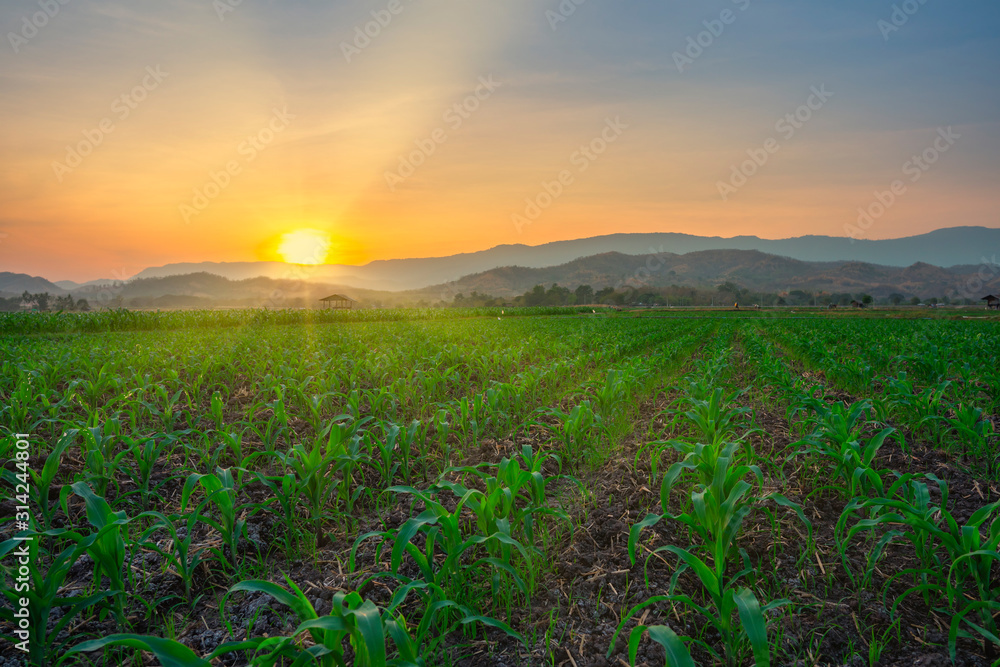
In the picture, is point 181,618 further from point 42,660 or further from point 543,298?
point 543,298

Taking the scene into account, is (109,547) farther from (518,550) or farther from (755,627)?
(755,627)

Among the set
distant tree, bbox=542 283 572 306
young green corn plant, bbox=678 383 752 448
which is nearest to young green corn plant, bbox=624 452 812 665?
young green corn plant, bbox=678 383 752 448

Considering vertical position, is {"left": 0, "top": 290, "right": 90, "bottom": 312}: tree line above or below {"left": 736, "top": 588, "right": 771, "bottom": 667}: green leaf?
above

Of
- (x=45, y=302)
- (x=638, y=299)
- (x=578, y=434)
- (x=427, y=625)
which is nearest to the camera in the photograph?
(x=427, y=625)

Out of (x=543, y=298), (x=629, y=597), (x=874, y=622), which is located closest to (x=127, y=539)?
(x=629, y=597)

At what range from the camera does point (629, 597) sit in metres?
2.71

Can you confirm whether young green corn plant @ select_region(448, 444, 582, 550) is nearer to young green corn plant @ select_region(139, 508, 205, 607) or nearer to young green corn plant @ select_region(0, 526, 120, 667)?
young green corn plant @ select_region(139, 508, 205, 607)

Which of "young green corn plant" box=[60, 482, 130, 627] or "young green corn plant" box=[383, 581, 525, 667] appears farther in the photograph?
"young green corn plant" box=[60, 482, 130, 627]

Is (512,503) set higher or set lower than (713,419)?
lower

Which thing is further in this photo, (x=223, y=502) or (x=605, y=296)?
(x=605, y=296)

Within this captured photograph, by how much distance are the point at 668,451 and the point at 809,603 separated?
101 inches

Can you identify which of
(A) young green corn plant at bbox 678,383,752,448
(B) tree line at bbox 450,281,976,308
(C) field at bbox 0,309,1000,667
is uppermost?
(B) tree line at bbox 450,281,976,308

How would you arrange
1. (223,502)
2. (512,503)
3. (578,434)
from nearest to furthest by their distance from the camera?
1. (223,502)
2. (512,503)
3. (578,434)

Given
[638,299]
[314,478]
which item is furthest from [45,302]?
[638,299]
